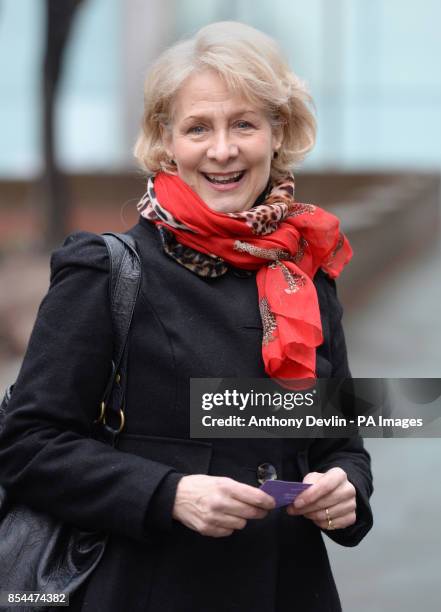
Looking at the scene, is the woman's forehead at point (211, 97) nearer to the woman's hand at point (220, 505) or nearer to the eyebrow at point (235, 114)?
the eyebrow at point (235, 114)

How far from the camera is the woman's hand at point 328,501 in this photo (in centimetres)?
213

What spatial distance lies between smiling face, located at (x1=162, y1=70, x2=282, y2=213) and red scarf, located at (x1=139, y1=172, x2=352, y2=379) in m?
0.04

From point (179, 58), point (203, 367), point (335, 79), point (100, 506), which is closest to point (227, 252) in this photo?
point (203, 367)

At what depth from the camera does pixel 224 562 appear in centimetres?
222

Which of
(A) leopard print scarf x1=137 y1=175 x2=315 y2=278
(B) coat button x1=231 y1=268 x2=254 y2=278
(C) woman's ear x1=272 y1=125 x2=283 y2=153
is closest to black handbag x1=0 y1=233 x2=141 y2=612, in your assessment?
(A) leopard print scarf x1=137 y1=175 x2=315 y2=278

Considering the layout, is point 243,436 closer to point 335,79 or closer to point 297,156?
point 297,156

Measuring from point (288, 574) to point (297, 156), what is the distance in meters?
0.95

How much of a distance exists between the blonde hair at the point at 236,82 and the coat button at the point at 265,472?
0.68 m

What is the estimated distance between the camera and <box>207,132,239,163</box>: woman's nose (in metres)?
2.29

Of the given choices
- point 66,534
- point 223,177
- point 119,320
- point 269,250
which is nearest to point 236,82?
point 223,177

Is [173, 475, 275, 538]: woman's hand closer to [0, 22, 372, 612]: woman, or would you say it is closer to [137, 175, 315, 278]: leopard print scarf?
[0, 22, 372, 612]: woman

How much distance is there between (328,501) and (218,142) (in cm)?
78

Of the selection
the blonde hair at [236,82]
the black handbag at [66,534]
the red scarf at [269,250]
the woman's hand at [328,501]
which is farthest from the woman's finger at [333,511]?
the blonde hair at [236,82]

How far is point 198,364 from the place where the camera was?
221cm
